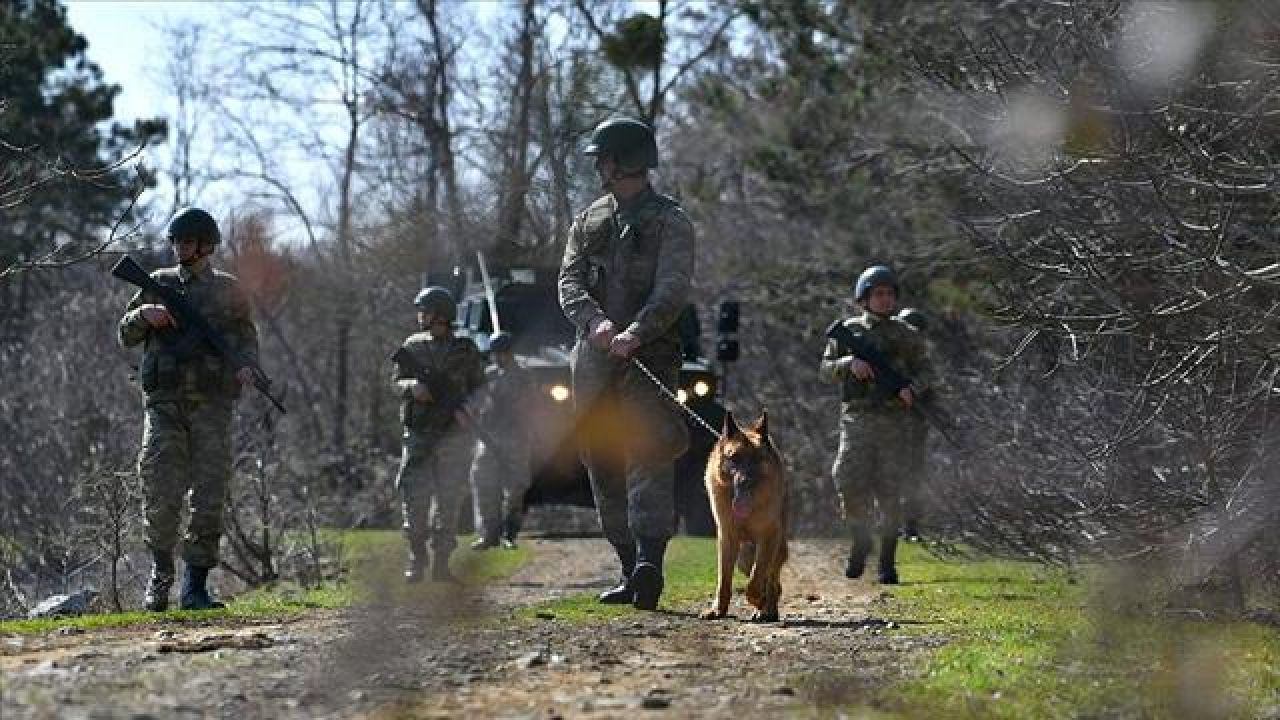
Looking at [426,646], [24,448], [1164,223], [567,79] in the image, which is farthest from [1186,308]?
[567,79]

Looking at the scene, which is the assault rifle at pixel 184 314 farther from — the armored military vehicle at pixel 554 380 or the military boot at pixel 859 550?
the armored military vehicle at pixel 554 380

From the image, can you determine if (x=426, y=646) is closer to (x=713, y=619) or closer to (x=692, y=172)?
(x=713, y=619)

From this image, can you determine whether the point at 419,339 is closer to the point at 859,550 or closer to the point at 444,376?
the point at 444,376

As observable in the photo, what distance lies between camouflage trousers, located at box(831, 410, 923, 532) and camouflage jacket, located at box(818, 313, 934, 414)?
96mm

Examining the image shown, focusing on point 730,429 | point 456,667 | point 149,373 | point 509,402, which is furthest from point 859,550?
point 456,667

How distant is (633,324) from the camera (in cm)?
1096

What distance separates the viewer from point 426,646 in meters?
9.16

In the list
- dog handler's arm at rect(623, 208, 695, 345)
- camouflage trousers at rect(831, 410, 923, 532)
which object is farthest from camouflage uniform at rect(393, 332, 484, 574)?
dog handler's arm at rect(623, 208, 695, 345)

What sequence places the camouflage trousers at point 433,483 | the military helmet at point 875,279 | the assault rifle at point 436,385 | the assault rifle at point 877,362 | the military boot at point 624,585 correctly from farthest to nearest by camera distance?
the camouflage trousers at point 433,483
the assault rifle at point 436,385
the military helmet at point 875,279
the assault rifle at point 877,362
the military boot at point 624,585

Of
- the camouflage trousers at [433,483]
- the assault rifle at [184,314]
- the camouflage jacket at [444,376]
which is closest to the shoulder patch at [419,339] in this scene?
the camouflage jacket at [444,376]

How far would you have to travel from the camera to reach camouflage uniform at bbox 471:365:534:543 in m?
21.0

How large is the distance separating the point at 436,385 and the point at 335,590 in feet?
5.55

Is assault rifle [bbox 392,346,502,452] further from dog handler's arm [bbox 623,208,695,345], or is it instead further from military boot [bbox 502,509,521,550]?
military boot [bbox 502,509,521,550]

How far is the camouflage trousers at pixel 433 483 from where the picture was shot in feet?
52.5
